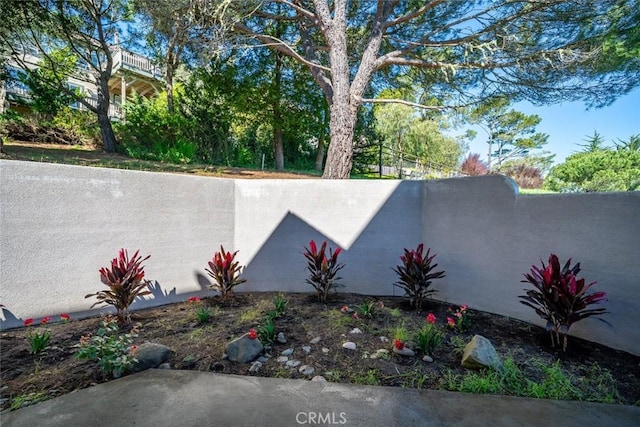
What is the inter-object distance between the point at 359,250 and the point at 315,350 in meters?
2.02

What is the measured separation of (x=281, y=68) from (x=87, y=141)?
6.71 meters

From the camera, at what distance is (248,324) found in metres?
3.21

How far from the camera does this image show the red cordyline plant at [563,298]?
8.40 ft

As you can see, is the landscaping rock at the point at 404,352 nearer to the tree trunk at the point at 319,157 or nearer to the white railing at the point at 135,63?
the tree trunk at the point at 319,157

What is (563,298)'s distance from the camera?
8.55 feet

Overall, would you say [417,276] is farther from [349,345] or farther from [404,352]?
[349,345]

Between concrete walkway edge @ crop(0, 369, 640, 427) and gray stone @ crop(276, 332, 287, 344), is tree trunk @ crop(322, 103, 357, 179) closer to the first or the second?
gray stone @ crop(276, 332, 287, 344)

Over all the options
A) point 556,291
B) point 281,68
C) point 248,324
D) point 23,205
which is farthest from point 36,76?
point 556,291

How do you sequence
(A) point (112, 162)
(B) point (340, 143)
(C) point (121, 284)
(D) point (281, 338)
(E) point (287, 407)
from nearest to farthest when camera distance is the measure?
(E) point (287, 407), (D) point (281, 338), (C) point (121, 284), (B) point (340, 143), (A) point (112, 162)

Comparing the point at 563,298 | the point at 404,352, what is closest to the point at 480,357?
the point at 404,352

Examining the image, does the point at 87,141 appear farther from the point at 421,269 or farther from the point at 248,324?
the point at 421,269

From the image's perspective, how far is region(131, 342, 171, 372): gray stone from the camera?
2297mm

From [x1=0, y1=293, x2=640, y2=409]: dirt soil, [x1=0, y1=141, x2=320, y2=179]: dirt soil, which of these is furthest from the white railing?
[x1=0, y1=293, x2=640, y2=409]: dirt soil

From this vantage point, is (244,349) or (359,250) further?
(359,250)
